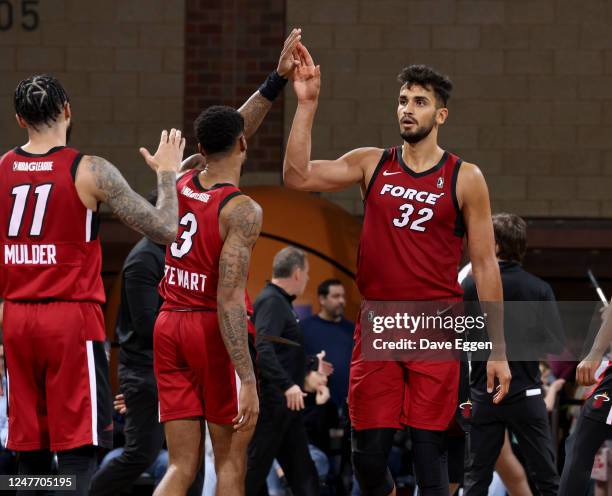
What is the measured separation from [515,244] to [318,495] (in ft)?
6.69

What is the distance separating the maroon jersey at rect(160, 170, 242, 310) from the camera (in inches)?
201

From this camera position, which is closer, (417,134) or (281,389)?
(417,134)

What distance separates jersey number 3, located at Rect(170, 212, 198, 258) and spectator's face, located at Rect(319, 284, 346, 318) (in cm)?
367

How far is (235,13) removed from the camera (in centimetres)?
1102

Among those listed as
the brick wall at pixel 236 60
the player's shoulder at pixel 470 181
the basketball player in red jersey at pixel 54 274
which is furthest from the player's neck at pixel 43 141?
the brick wall at pixel 236 60

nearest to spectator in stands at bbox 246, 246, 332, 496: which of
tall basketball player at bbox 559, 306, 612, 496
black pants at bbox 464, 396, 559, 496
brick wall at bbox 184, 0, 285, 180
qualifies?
black pants at bbox 464, 396, 559, 496

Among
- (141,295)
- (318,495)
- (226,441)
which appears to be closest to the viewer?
(226,441)

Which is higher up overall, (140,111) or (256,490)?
(140,111)

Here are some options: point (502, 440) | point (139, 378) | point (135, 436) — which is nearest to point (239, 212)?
point (139, 378)

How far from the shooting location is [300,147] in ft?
17.8

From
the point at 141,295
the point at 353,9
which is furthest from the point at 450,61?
the point at 141,295

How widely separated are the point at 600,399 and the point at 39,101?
305cm

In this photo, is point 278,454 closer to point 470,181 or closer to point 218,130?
point 470,181

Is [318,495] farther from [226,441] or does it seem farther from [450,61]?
[450,61]
